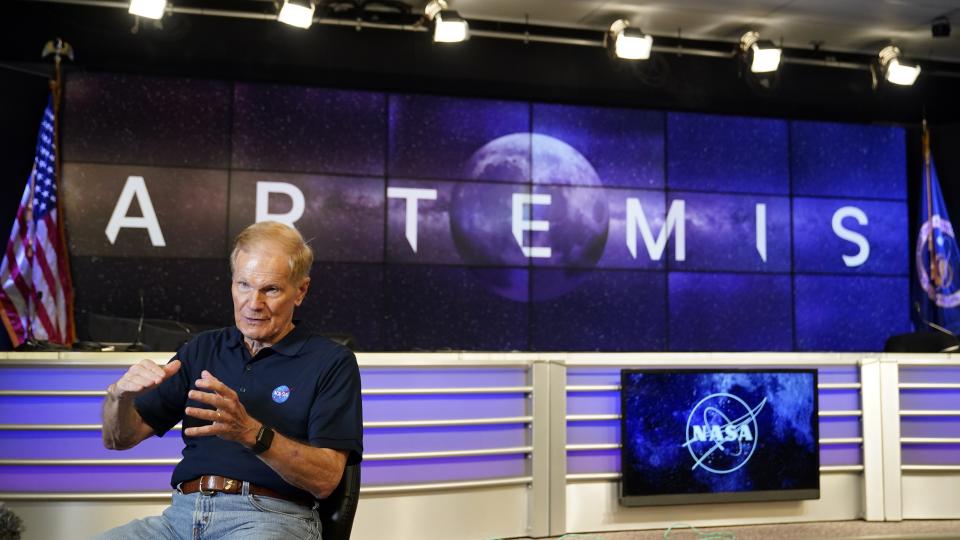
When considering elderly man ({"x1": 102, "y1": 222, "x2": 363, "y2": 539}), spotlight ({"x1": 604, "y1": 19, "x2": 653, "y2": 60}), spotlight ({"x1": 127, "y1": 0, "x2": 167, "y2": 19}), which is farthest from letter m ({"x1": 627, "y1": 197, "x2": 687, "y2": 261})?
elderly man ({"x1": 102, "y1": 222, "x2": 363, "y2": 539})

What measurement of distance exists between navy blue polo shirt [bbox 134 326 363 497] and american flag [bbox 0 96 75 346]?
3670 mm

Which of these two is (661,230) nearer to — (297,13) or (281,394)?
(297,13)

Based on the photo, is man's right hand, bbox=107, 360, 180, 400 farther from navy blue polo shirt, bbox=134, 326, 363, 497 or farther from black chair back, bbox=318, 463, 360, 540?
black chair back, bbox=318, 463, 360, 540

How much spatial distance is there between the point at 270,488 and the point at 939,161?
6.87 metres

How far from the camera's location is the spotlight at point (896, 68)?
22.7ft

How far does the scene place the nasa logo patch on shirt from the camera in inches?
86.4

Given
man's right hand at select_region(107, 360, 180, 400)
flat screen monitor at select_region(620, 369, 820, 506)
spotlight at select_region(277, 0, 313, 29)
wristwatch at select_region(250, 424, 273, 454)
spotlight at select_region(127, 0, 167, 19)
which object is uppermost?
spotlight at select_region(277, 0, 313, 29)

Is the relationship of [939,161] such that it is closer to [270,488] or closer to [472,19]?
[472,19]

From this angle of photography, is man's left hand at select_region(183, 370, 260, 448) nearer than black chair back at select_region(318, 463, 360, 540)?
Yes

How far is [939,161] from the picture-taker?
296 inches

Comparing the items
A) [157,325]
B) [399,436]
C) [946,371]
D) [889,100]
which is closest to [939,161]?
[889,100]

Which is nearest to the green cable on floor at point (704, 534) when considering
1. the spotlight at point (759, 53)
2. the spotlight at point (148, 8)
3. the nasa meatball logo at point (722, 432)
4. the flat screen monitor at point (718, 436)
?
the flat screen monitor at point (718, 436)

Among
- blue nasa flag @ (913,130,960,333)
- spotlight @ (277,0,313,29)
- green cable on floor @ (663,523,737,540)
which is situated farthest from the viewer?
blue nasa flag @ (913,130,960,333)

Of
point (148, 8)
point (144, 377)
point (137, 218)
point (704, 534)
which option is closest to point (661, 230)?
point (704, 534)
